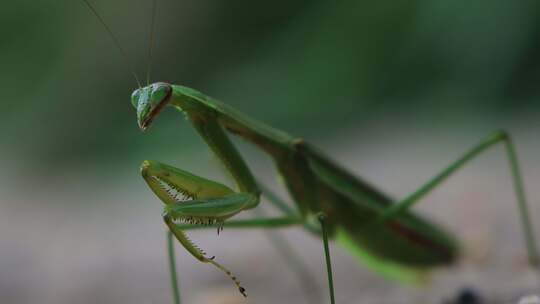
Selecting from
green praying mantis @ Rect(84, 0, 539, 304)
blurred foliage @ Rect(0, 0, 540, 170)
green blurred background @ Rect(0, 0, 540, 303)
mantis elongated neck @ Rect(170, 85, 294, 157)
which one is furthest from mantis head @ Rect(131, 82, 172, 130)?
blurred foliage @ Rect(0, 0, 540, 170)

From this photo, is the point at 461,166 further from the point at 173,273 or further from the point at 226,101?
the point at 226,101

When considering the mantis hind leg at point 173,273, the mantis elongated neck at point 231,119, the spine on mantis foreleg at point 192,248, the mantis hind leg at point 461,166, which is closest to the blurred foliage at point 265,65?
the mantis hind leg at point 461,166

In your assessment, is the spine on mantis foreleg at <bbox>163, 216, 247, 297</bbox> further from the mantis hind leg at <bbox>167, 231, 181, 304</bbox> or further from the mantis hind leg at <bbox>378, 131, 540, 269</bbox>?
the mantis hind leg at <bbox>378, 131, 540, 269</bbox>

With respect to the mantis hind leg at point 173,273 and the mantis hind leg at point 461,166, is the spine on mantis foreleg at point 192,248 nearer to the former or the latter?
the mantis hind leg at point 173,273

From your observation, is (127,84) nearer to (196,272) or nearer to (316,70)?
(316,70)

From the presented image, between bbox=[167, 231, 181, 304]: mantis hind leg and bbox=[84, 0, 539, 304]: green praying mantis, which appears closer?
bbox=[84, 0, 539, 304]: green praying mantis

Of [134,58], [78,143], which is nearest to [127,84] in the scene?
Result: [134,58]
